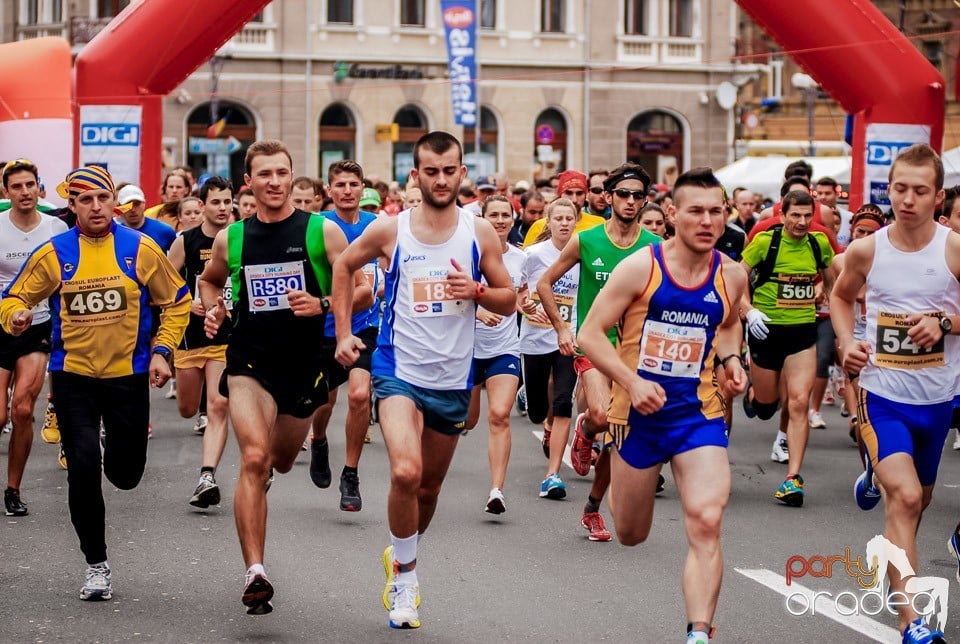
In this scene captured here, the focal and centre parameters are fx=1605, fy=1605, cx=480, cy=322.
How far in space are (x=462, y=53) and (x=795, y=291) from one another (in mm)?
25095

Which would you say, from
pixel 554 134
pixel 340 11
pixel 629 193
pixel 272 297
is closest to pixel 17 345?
pixel 272 297

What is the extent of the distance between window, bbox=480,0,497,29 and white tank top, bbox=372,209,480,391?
39.6m

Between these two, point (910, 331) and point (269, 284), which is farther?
point (269, 284)

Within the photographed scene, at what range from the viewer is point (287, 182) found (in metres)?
7.38

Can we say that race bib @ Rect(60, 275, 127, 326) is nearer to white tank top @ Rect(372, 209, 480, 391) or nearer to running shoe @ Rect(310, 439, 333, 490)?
white tank top @ Rect(372, 209, 480, 391)

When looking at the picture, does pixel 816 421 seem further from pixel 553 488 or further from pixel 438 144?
pixel 438 144

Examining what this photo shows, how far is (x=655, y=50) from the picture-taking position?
4722cm

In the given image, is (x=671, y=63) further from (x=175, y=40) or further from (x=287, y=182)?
(x=287, y=182)

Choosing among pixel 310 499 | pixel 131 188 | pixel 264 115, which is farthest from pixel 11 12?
pixel 310 499

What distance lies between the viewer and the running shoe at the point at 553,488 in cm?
1018

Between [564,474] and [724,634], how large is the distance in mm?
4715

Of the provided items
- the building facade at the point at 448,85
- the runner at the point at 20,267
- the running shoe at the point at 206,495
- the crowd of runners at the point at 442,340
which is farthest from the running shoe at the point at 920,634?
the building facade at the point at 448,85

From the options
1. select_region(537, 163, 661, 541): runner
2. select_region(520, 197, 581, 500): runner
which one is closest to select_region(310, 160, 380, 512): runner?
select_region(520, 197, 581, 500): runner

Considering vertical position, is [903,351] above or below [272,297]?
below
